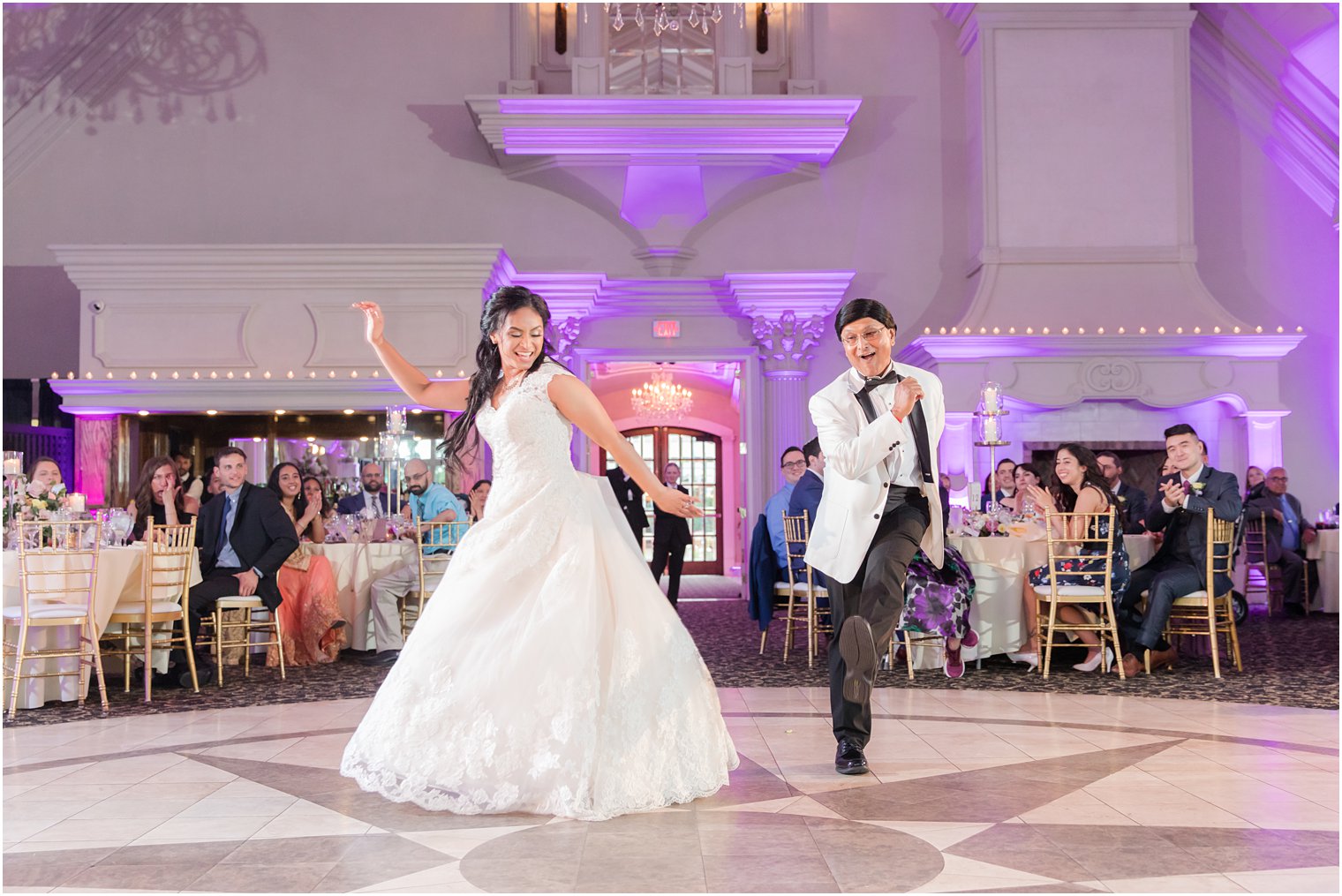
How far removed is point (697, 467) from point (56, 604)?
35.3 ft

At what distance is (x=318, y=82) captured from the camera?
1076 centimetres

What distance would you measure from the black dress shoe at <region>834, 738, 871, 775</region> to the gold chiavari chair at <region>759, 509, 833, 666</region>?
→ 278cm

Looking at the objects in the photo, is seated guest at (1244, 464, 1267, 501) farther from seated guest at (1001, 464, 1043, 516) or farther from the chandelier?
the chandelier

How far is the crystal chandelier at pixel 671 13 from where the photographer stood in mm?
9828

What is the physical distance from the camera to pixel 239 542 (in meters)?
6.01

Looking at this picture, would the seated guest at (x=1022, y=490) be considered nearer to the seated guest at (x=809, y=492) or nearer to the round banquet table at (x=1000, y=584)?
the round banquet table at (x=1000, y=584)

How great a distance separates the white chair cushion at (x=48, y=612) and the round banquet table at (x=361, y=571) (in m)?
1.88

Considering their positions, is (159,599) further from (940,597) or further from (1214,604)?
(1214,604)

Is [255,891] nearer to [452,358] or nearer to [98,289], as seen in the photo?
[452,358]

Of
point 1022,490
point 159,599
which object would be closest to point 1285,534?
point 1022,490

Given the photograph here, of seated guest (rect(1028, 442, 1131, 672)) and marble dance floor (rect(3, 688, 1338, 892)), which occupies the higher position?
seated guest (rect(1028, 442, 1131, 672))

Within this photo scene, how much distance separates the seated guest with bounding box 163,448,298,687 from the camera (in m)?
5.93

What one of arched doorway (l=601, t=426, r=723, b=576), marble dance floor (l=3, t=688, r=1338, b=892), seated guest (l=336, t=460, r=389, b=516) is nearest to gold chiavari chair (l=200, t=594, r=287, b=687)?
marble dance floor (l=3, t=688, r=1338, b=892)

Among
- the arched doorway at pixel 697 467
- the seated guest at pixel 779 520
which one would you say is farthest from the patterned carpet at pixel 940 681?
the arched doorway at pixel 697 467
